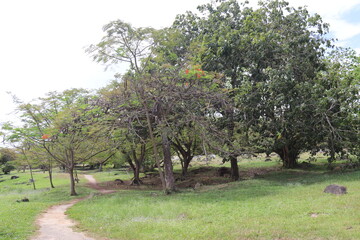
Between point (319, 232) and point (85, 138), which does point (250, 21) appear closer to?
point (85, 138)

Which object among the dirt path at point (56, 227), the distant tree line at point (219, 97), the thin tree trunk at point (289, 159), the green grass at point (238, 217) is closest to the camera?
the green grass at point (238, 217)

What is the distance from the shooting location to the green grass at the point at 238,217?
295 inches

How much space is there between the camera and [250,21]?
19.2m

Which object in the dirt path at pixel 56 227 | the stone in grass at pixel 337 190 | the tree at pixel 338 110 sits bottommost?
the dirt path at pixel 56 227

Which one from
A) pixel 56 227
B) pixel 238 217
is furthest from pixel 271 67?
pixel 56 227

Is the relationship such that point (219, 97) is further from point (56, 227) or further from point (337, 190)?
point (56, 227)

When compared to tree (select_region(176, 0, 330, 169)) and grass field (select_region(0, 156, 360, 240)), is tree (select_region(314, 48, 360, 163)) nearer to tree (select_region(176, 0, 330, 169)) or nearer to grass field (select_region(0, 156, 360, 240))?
tree (select_region(176, 0, 330, 169))

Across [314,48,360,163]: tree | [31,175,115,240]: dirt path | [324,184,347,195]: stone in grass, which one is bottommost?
[31,175,115,240]: dirt path

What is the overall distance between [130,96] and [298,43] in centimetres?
1060

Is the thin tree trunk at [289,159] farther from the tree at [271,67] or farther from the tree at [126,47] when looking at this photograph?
the tree at [126,47]

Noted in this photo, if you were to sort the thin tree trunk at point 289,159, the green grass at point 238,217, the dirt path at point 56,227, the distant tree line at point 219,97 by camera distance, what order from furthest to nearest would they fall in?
the thin tree trunk at point 289,159
the distant tree line at point 219,97
the dirt path at point 56,227
the green grass at point 238,217

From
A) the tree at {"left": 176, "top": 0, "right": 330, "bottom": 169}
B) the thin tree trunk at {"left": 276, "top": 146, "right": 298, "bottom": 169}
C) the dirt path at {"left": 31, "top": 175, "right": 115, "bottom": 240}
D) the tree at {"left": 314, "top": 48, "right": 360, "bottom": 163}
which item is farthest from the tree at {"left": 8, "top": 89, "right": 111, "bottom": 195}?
the thin tree trunk at {"left": 276, "top": 146, "right": 298, "bottom": 169}

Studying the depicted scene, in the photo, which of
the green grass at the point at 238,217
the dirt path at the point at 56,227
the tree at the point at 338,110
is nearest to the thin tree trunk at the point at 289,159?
the tree at the point at 338,110

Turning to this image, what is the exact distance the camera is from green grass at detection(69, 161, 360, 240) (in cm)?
750
